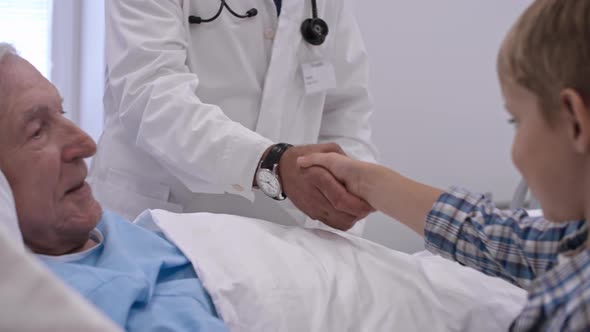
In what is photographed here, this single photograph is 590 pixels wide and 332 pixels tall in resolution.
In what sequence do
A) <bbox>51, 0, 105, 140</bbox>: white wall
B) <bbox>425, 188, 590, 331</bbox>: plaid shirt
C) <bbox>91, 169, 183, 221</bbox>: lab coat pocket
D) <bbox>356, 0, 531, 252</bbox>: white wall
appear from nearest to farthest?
<bbox>425, 188, 590, 331</bbox>: plaid shirt → <bbox>91, 169, 183, 221</bbox>: lab coat pocket → <bbox>51, 0, 105, 140</bbox>: white wall → <bbox>356, 0, 531, 252</bbox>: white wall

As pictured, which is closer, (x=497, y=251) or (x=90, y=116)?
(x=497, y=251)

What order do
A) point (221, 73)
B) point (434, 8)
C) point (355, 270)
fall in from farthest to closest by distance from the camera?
point (434, 8) → point (221, 73) → point (355, 270)

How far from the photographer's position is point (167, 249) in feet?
4.90

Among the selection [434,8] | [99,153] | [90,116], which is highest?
[434,8]

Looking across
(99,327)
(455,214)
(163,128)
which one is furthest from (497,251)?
(99,327)

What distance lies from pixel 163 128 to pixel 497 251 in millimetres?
833

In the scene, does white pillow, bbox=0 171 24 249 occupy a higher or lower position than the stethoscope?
lower

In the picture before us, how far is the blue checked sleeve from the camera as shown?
4.02 feet

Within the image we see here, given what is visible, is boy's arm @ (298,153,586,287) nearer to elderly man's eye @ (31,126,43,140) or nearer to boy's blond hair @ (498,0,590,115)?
boy's blond hair @ (498,0,590,115)

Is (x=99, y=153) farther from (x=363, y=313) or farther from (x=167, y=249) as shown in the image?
(x=363, y=313)

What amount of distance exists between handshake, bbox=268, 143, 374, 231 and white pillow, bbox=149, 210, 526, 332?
0.09m

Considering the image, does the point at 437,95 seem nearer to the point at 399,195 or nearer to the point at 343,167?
the point at 343,167

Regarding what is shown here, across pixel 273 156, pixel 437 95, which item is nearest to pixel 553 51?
pixel 273 156

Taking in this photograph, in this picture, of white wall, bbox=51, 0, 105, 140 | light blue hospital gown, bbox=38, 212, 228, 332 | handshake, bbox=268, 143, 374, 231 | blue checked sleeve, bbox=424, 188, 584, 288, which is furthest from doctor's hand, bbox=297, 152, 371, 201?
white wall, bbox=51, 0, 105, 140
